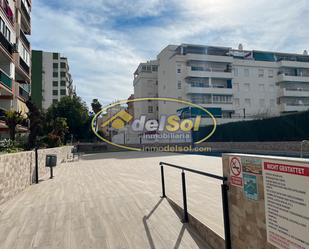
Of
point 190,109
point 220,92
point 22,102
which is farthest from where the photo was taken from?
point 220,92

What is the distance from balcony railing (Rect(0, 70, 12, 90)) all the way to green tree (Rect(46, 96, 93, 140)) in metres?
13.3

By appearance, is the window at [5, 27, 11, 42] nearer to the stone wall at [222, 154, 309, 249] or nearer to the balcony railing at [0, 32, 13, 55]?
the balcony railing at [0, 32, 13, 55]

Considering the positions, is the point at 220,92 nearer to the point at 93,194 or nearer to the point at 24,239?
the point at 93,194

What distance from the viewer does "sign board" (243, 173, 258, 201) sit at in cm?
238

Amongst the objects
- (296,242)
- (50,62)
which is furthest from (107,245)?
(50,62)

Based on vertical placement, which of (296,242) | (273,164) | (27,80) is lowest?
(296,242)

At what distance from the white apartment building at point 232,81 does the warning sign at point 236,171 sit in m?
34.2

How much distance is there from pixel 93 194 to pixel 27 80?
2029cm

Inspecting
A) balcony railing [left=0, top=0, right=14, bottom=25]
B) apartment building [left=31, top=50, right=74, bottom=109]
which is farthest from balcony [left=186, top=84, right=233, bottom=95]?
apartment building [left=31, top=50, right=74, bottom=109]

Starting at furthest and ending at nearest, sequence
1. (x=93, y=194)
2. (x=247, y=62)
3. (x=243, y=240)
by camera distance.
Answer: (x=247, y=62) → (x=93, y=194) → (x=243, y=240)

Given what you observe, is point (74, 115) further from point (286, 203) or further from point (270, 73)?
point (270, 73)

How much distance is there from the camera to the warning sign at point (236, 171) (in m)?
2.61

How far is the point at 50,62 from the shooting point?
55.3 m

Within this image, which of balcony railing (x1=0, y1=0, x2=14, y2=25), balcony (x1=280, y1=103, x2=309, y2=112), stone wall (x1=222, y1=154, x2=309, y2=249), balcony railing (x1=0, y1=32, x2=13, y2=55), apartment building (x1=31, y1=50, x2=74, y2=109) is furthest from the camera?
apartment building (x1=31, y1=50, x2=74, y2=109)
